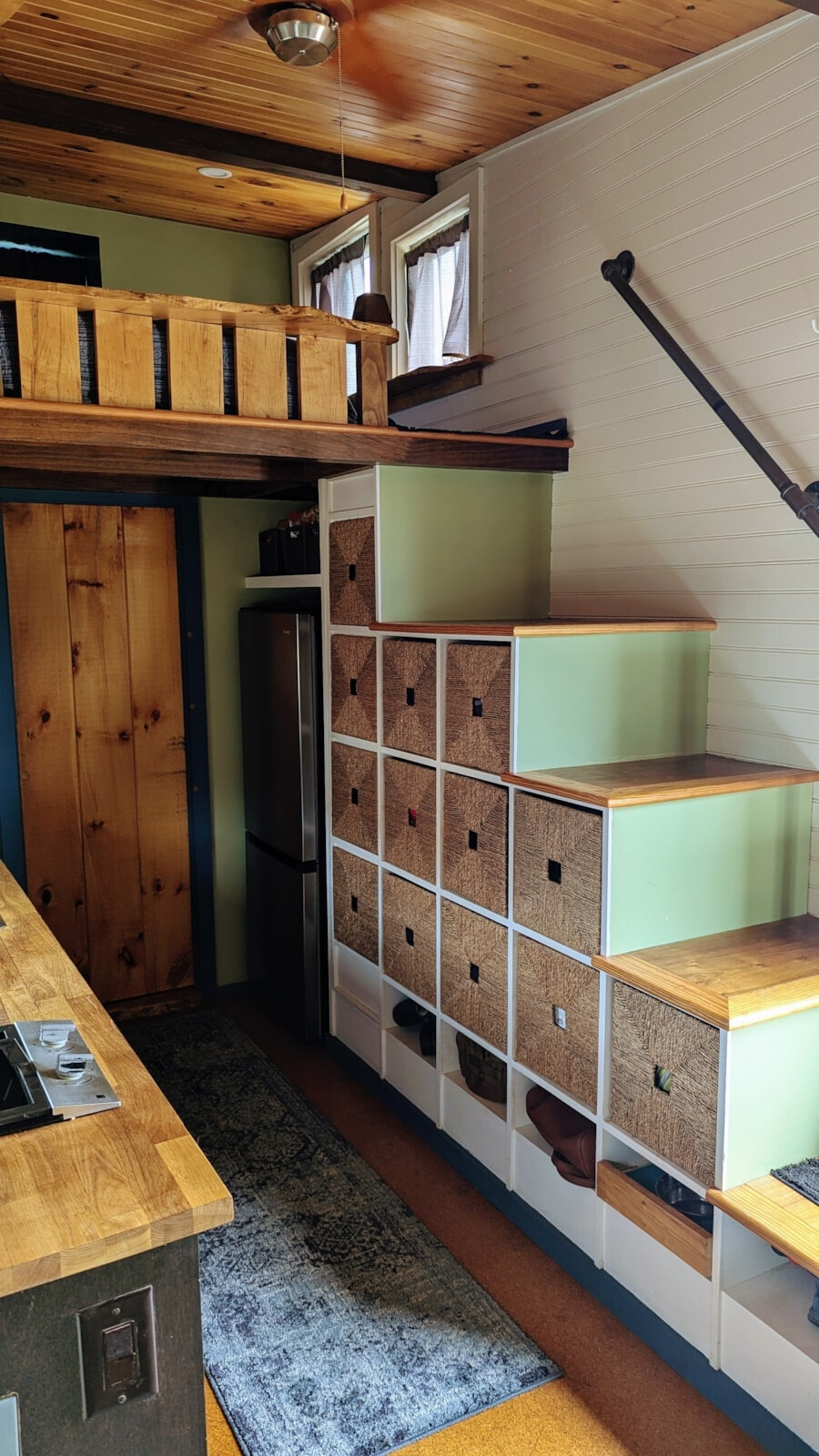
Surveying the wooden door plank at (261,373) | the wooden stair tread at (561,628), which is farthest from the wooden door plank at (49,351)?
the wooden stair tread at (561,628)

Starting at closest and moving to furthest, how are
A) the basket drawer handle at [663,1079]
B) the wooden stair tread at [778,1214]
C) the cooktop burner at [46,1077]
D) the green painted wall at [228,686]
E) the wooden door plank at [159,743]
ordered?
the cooktop burner at [46,1077]
the wooden stair tread at [778,1214]
the basket drawer handle at [663,1079]
the wooden door plank at [159,743]
the green painted wall at [228,686]

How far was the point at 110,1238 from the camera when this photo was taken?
1223mm

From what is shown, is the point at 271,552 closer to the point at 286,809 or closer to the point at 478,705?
the point at 286,809

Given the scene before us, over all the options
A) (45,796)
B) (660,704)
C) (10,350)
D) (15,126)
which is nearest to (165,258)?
(15,126)

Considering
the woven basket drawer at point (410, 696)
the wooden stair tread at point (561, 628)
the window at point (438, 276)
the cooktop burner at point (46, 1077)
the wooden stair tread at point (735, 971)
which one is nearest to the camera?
the cooktop burner at point (46, 1077)

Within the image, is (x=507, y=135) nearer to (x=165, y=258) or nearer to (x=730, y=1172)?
(x=165, y=258)

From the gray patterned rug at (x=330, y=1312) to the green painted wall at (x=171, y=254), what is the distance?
297 centimetres

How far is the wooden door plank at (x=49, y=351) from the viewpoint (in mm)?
2424

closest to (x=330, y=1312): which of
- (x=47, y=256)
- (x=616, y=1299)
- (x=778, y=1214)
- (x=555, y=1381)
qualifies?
(x=555, y=1381)

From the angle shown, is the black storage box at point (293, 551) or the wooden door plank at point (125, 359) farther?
the black storage box at point (293, 551)

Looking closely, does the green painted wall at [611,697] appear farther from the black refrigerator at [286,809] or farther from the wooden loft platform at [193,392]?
the black refrigerator at [286,809]

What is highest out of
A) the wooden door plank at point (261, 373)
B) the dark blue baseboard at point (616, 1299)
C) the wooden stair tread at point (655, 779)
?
the wooden door plank at point (261, 373)

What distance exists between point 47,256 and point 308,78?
97 cm

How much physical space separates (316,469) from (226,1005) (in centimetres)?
217
